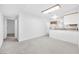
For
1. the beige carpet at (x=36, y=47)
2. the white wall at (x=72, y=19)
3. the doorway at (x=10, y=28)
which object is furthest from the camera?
the white wall at (x=72, y=19)

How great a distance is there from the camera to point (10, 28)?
1.42 meters

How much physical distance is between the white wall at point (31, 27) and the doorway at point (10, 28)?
10 centimetres

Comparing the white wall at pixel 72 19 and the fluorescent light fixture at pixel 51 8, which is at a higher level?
the fluorescent light fixture at pixel 51 8

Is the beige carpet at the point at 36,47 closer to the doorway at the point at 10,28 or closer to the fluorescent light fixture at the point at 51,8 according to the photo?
the doorway at the point at 10,28

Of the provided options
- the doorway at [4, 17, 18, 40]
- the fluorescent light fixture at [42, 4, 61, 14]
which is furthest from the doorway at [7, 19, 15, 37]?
the fluorescent light fixture at [42, 4, 61, 14]

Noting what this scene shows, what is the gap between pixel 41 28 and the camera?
1.56 m

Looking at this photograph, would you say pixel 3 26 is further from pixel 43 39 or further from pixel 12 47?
pixel 43 39

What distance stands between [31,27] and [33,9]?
37cm

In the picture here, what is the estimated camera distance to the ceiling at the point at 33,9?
1.31m

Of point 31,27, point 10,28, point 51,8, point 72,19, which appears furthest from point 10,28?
point 72,19

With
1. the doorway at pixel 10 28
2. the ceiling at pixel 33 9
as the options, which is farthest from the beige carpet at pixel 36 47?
the ceiling at pixel 33 9
